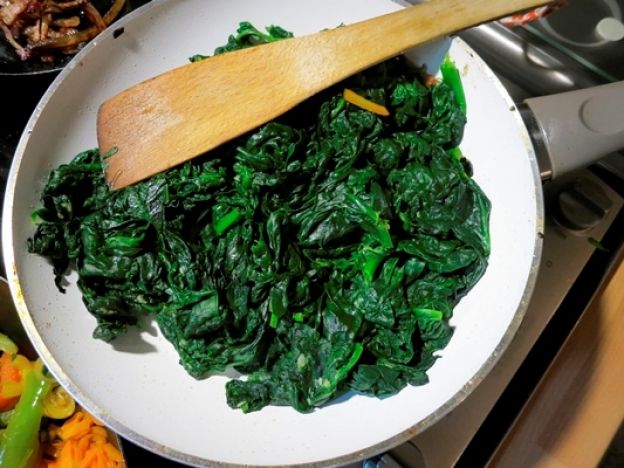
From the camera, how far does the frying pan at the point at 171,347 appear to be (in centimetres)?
142

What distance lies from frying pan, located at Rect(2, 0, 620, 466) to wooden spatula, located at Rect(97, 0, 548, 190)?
0.37ft

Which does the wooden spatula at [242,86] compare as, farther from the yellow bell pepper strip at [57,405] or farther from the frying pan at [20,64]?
the yellow bell pepper strip at [57,405]

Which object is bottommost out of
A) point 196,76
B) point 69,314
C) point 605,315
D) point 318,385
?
point 605,315

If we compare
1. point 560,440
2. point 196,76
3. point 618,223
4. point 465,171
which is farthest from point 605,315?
point 196,76

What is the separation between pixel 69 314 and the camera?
4.97ft

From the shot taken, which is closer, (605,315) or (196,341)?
(196,341)

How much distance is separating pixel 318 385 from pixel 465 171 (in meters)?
0.68

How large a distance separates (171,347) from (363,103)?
820mm

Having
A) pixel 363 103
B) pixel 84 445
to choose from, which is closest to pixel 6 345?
pixel 84 445

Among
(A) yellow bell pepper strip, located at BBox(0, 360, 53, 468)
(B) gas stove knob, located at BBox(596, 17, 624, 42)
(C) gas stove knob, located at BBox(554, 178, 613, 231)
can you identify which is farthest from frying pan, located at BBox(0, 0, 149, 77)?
(B) gas stove knob, located at BBox(596, 17, 624, 42)

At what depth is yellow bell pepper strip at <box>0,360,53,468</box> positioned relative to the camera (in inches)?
76.4

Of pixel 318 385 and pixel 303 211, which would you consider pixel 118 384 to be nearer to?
pixel 318 385

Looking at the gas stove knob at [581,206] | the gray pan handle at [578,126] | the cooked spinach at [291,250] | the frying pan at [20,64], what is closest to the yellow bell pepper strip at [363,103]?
the cooked spinach at [291,250]

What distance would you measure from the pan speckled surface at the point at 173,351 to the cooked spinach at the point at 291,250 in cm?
4
